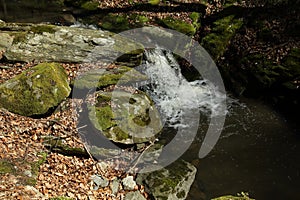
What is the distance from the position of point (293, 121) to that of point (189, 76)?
12.3 feet

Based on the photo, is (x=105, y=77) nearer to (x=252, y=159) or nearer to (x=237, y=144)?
(x=237, y=144)

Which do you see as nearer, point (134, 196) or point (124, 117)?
point (134, 196)

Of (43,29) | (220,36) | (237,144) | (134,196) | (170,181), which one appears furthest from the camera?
(220,36)

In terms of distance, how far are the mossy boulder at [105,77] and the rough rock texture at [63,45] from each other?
60 centimetres

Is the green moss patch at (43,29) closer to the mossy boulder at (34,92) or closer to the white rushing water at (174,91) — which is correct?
the mossy boulder at (34,92)

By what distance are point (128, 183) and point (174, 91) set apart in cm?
469

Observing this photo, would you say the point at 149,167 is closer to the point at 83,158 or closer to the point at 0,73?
the point at 83,158

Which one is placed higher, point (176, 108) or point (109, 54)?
point (109, 54)

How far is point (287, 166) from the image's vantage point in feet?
24.1

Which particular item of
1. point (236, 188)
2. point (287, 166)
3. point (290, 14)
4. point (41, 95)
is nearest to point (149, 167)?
point (236, 188)

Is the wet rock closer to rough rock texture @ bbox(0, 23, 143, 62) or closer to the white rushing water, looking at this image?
the white rushing water

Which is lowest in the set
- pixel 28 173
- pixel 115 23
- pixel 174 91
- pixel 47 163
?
pixel 174 91

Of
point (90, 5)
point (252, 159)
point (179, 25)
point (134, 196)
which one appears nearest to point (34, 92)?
point (134, 196)

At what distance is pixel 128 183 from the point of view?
5.99m
